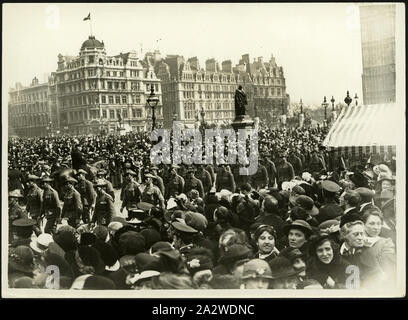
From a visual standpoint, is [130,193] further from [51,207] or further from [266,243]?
[266,243]

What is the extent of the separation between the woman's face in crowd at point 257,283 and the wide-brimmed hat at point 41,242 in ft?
8.91

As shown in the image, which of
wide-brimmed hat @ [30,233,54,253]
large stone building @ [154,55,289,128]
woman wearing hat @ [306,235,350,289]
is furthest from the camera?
large stone building @ [154,55,289,128]

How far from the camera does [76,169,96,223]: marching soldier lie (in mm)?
6864

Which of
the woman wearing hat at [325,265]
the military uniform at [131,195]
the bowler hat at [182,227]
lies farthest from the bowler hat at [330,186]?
the military uniform at [131,195]

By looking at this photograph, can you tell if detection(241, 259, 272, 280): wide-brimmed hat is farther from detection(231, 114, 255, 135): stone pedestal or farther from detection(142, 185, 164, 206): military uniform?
detection(231, 114, 255, 135): stone pedestal

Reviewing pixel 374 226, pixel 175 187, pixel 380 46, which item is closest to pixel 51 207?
pixel 175 187

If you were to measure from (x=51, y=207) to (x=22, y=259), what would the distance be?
31.0 inches

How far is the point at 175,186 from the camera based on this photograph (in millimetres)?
7016

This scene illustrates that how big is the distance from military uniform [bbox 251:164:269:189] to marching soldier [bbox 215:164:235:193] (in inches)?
11.8

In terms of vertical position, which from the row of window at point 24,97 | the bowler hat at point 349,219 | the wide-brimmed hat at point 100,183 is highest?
the row of window at point 24,97

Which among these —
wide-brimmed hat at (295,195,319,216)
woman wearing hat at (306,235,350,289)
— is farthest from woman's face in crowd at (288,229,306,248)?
wide-brimmed hat at (295,195,319,216)

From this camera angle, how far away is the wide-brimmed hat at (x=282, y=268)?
262 inches

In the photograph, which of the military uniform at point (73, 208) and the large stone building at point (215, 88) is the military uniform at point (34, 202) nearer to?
the military uniform at point (73, 208)

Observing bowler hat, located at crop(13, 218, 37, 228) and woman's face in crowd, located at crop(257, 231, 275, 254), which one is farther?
bowler hat, located at crop(13, 218, 37, 228)
